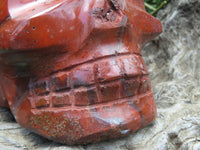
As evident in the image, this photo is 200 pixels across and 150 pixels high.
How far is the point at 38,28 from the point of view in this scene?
2.47 feet

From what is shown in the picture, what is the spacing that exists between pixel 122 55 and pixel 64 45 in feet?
0.71

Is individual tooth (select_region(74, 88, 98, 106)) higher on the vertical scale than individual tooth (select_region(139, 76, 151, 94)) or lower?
higher

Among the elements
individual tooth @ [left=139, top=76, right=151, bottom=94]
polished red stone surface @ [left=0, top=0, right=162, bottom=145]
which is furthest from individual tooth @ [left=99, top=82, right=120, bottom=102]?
individual tooth @ [left=139, top=76, right=151, bottom=94]

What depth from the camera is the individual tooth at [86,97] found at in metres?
0.77

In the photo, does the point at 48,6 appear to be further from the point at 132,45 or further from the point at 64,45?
the point at 132,45

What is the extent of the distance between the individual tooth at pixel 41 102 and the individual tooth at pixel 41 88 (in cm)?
2

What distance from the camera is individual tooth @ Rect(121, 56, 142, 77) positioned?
788 millimetres

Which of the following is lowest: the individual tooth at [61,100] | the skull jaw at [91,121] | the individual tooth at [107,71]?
the skull jaw at [91,121]

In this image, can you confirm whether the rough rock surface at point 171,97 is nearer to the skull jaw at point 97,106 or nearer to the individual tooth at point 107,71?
the skull jaw at point 97,106

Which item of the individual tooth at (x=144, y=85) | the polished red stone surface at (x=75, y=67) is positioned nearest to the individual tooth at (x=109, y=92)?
the polished red stone surface at (x=75, y=67)

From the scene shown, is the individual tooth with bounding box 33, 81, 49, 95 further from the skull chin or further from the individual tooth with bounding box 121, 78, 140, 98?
the individual tooth with bounding box 121, 78, 140, 98

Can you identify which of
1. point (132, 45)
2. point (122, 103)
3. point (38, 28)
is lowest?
point (122, 103)

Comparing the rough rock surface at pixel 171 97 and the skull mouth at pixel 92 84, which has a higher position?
the skull mouth at pixel 92 84

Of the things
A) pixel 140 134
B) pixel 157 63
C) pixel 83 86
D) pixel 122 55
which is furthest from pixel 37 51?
pixel 157 63
